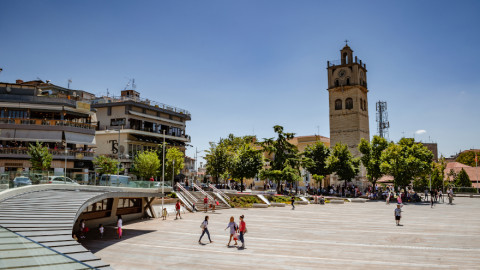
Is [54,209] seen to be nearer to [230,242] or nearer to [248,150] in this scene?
[230,242]

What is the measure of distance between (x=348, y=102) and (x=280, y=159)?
955 inches

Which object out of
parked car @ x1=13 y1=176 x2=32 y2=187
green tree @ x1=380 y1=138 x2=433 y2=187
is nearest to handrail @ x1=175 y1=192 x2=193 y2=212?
parked car @ x1=13 y1=176 x2=32 y2=187

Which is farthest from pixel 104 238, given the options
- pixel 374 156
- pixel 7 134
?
pixel 374 156

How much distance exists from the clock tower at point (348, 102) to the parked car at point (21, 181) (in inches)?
2102

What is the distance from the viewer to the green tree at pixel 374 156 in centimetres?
4641

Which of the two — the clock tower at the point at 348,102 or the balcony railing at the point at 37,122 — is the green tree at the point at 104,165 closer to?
the balcony railing at the point at 37,122

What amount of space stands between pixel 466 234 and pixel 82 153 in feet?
131

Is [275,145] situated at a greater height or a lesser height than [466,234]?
greater

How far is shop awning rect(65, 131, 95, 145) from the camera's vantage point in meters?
41.8

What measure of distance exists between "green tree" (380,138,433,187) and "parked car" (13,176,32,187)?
3789 centimetres

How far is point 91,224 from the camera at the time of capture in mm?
22859

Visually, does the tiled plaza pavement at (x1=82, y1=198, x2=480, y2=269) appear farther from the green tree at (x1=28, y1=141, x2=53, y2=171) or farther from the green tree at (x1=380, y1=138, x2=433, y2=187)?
the green tree at (x1=380, y1=138, x2=433, y2=187)

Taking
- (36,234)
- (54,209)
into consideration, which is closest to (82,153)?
(54,209)

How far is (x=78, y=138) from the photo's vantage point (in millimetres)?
43094
